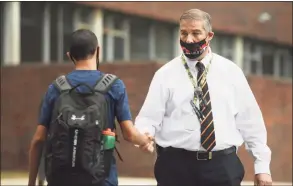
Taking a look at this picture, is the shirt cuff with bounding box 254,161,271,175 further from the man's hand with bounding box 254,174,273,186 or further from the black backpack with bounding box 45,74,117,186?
the black backpack with bounding box 45,74,117,186

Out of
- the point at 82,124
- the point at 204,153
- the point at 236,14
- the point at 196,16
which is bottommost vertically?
the point at 204,153

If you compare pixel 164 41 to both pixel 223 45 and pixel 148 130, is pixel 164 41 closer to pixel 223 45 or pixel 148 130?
pixel 223 45

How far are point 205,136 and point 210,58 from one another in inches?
23.1

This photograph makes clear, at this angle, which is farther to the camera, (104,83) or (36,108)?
(36,108)

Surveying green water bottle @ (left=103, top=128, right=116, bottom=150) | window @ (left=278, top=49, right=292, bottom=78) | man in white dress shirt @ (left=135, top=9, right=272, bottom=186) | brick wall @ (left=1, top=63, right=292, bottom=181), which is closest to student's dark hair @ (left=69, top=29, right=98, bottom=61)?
green water bottle @ (left=103, top=128, right=116, bottom=150)

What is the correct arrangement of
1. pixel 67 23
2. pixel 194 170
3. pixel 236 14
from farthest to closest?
pixel 236 14 < pixel 67 23 < pixel 194 170

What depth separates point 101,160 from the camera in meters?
4.28

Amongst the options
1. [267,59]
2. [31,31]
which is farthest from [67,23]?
[267,59]

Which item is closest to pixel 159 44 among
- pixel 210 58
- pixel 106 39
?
pixel 106 39

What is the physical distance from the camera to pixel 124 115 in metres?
4.43

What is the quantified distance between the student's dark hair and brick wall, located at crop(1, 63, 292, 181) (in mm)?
10479

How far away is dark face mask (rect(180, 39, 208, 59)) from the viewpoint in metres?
4.83

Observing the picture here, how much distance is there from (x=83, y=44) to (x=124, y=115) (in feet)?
1.61

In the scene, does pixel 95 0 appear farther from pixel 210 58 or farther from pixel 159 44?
pixel 210 58
